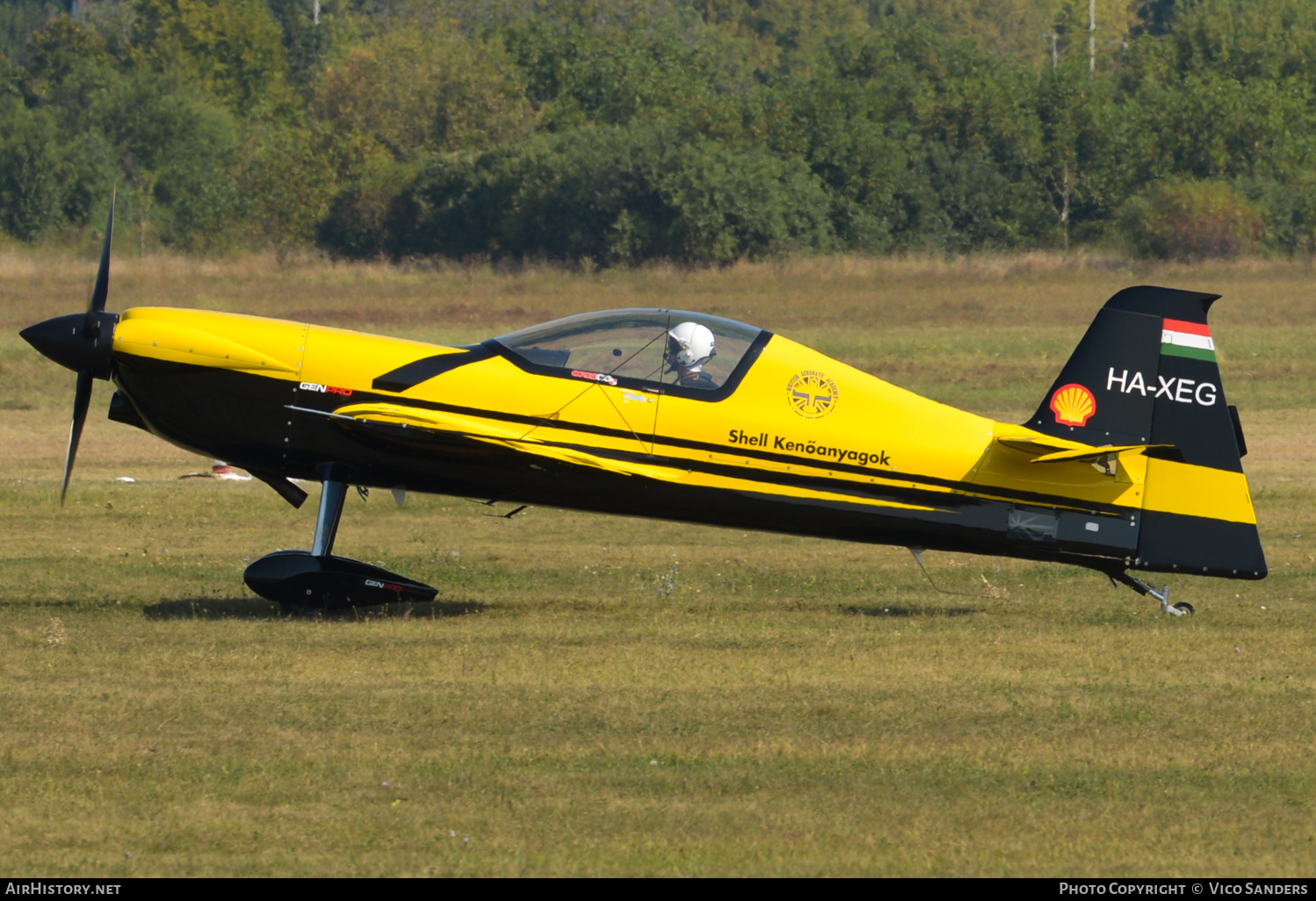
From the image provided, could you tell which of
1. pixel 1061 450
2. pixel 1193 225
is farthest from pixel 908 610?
pixel 1193 225

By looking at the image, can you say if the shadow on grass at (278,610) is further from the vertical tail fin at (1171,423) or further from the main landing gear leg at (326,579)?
the vertical tail fin at (1171,423)

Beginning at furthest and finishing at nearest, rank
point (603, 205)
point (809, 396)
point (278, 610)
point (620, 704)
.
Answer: point (603, 205), point (278, 610), point (809, 396), point (620, 704)

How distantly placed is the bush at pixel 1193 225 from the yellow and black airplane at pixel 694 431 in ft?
124

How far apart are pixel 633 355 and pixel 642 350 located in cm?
7

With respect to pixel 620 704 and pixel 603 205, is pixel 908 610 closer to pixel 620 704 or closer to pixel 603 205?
pixel 620 704

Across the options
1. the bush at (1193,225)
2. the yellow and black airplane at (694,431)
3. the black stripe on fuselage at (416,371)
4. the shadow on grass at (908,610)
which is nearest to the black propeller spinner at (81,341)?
the yellow and black airplane at (694,431)

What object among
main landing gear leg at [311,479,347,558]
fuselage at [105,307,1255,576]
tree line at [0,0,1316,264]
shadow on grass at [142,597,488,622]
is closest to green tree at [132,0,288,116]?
tree line at [0,0,1316,264]

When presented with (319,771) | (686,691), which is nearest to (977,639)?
(686,691)

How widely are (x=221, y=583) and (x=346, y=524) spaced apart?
3.19 m

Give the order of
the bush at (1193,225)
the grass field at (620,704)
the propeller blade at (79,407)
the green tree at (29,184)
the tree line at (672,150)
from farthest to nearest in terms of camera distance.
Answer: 1. the green tree at (29,184)
2. the tree line at (672,150)
3. the bush at (1193,225)
4. the propeller blade at (79,407)
5. the grass field at (620,704)

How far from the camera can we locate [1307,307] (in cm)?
3797

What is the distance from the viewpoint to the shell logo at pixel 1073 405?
11.3 metres

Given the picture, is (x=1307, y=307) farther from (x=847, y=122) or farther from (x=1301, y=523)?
(x=1301, y=523)

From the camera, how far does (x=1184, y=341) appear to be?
37.0ft
